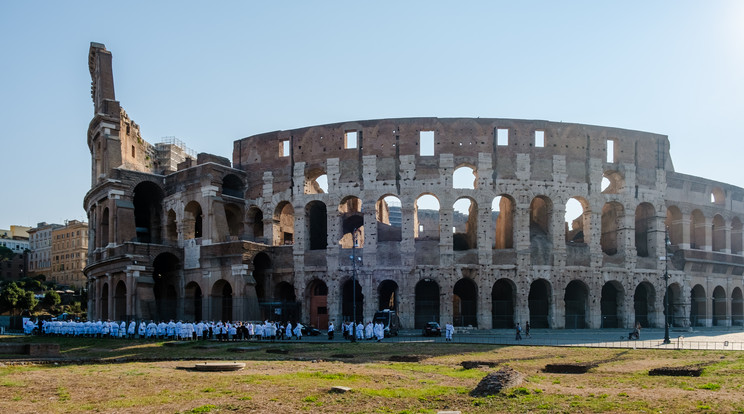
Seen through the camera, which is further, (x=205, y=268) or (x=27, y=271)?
(x=27, y=271)

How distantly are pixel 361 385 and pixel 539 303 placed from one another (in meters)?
32.4

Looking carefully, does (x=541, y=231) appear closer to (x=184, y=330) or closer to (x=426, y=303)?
(x=426, y=303)

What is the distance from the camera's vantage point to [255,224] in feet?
168

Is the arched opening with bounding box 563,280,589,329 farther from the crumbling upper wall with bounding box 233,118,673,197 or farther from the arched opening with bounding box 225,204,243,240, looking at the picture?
the arched opening with bounding box 225,204,243,240

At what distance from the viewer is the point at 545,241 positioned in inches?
1809

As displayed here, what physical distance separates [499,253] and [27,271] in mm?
109422

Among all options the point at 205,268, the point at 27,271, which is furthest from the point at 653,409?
the point at 27,271

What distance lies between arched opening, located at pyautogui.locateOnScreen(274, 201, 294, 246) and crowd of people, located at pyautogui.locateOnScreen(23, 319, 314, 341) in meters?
9.46

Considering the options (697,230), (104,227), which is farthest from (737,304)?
(104,227)

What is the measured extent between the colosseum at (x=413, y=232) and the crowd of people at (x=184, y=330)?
3831 mm

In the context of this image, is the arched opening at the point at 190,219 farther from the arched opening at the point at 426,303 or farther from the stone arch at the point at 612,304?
the stone arch at the point at 612,304

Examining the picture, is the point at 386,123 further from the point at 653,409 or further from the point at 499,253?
the point at 653,409

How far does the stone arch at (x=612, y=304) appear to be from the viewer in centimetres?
4703

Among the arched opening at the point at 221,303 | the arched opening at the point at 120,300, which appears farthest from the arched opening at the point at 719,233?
the arched opening at the point at 120,300
